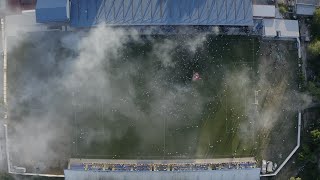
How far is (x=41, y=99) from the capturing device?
3566 centimetres

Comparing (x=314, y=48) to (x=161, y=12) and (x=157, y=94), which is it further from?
(x=157, y=94)

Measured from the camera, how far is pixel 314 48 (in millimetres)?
35281

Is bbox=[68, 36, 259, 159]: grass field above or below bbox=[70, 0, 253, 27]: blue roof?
below

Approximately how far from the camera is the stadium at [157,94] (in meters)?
35.3

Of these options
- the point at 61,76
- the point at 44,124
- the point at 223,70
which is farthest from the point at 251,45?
the point at 44,124

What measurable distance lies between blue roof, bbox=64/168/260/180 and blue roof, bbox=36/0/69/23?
473 inches

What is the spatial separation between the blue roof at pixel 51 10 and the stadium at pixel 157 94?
1.35 meters

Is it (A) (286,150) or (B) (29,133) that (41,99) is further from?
(A) (286,150)

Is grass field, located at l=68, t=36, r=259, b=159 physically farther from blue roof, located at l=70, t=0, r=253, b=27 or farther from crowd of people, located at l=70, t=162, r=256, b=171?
blue roof, located at l=70, t=0, r=253, b=27

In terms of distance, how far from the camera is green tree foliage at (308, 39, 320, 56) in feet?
116

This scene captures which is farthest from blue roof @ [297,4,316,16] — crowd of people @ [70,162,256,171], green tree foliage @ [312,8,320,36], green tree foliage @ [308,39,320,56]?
crowd of people @ [70,162,256,171]

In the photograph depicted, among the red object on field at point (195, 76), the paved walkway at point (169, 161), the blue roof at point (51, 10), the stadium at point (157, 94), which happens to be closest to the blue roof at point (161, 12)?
the stadium at point (157, 94)

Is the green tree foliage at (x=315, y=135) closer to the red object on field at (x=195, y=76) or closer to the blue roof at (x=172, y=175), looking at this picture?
the blue roof at (x=172, y=175)

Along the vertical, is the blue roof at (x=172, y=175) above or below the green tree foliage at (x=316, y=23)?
below
